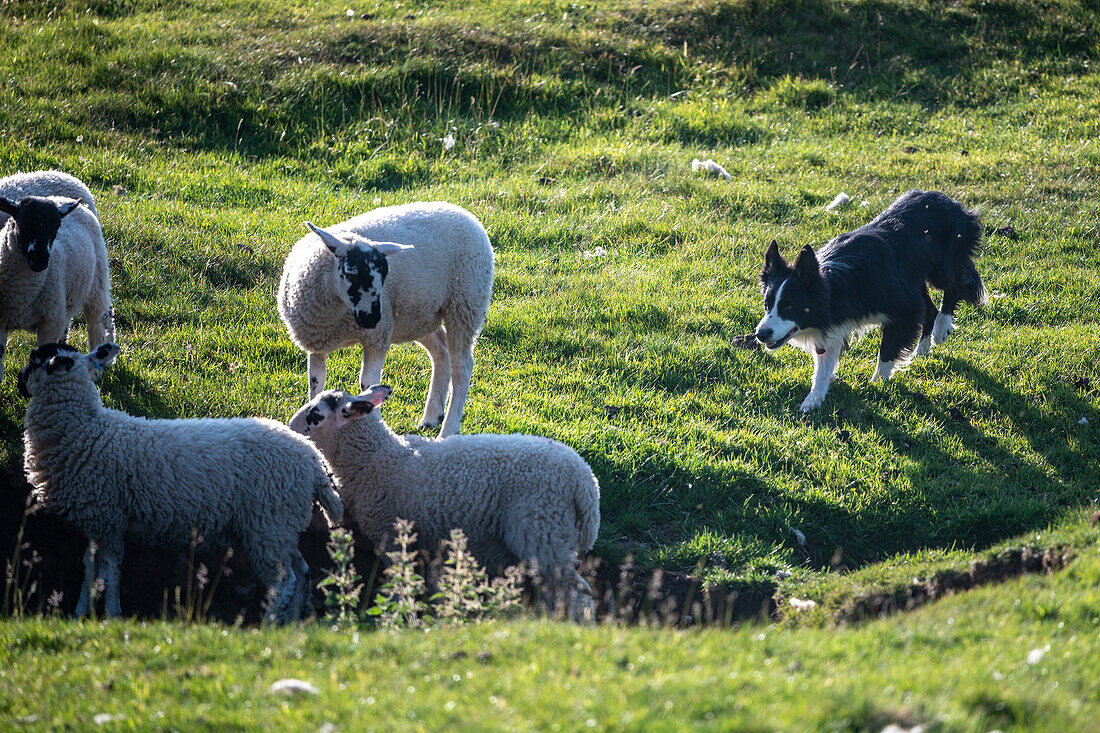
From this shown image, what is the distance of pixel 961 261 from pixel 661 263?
3.17 m

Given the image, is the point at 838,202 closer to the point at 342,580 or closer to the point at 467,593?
the point at 467,593

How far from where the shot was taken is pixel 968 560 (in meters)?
5.84

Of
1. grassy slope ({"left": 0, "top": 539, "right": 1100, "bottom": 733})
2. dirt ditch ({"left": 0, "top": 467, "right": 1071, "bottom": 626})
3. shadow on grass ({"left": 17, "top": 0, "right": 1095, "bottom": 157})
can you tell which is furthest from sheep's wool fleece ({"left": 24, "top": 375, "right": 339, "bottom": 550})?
shadow on grass ({"left": 17, "top": 0, "right": 1095, "bottom": 157})

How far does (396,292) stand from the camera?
700 cm

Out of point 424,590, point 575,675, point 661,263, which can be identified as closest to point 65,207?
point 424,590

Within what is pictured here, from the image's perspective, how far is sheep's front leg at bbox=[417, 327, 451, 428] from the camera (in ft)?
25.5

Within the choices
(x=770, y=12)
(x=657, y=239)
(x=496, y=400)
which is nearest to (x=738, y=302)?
(x=657, y=239)

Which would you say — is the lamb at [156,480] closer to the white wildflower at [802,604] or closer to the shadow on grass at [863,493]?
the shadow on grass at [863,493]

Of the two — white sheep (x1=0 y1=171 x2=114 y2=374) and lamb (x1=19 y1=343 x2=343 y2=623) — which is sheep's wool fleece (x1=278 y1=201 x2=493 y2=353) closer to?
lamb (x1=19 y1=343 x2=343 y2=623)

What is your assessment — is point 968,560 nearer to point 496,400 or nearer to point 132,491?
point 496,400

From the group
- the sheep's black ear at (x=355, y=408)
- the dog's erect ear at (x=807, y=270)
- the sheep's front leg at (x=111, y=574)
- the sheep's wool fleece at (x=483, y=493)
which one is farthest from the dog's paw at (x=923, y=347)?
the sheep's front leg at (x=111, y=574)

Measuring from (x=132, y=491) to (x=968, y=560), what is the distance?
5.06 meters

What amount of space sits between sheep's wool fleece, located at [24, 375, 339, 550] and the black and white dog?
445cm

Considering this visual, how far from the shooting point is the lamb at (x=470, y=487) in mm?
5578
